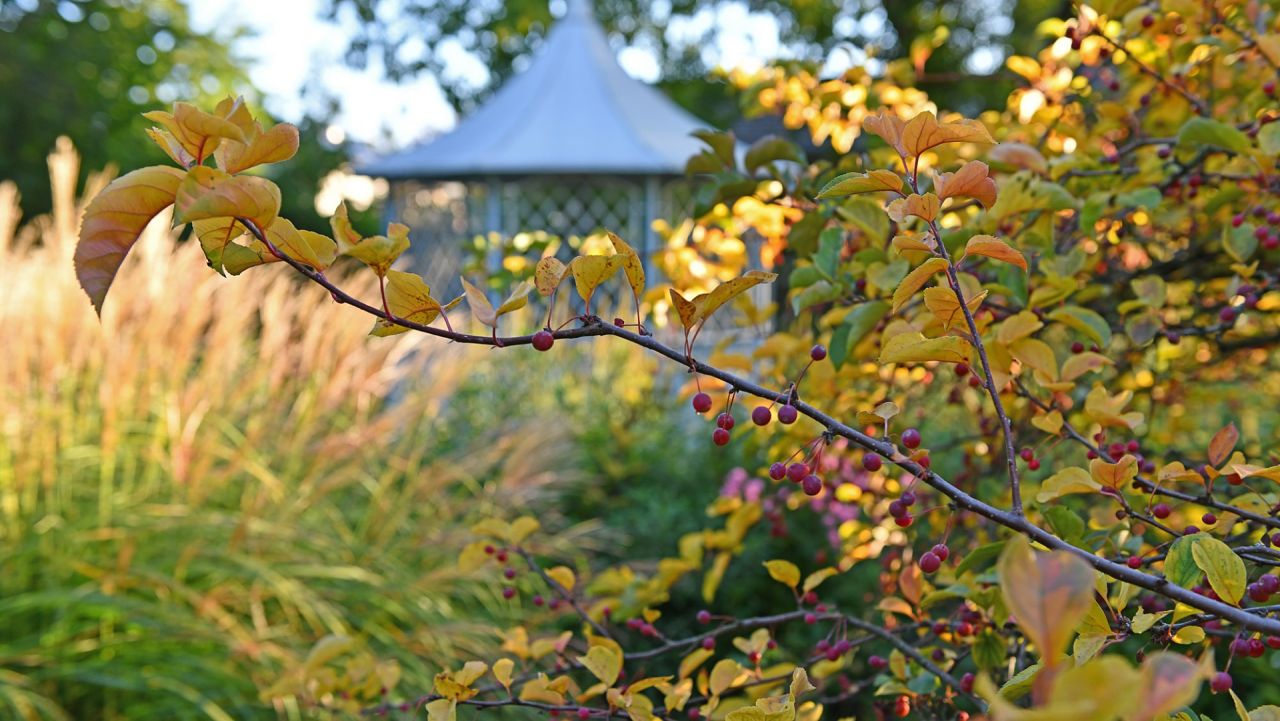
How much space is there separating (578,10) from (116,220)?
31.5 ft

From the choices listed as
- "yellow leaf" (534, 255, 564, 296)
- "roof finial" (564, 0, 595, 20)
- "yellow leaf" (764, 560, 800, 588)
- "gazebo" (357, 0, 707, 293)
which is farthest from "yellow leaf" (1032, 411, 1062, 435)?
"roof finial" (564, 0, 595, 20)

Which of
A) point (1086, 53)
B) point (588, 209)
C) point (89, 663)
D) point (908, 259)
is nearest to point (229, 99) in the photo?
point (908, 259)

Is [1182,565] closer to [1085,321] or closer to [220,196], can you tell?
[1085,321]

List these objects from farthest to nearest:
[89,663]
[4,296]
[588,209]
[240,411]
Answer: [588,209] < [240,411] < [4,296] < [89,663]

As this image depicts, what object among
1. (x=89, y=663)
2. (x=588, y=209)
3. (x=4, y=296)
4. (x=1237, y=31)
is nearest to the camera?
(x=1237, y=31)

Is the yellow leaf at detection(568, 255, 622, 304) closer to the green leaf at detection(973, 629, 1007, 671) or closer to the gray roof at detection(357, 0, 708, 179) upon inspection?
the green leaf at detection(973, 629, 1007, 671)

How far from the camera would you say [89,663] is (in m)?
1.96

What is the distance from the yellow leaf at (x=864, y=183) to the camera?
64cm

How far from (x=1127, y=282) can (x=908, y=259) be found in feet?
2.05

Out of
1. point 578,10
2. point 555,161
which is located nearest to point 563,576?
point 555,161

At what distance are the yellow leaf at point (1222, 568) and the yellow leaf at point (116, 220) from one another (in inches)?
25.6

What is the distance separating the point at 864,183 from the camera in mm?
656

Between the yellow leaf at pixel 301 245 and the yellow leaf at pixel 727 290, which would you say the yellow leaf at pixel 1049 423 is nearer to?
the yellow leaf at pixel 727 290

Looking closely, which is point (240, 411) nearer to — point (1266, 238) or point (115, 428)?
point (115, 428)
